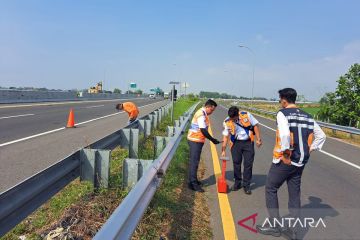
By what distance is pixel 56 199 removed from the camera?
583 cm

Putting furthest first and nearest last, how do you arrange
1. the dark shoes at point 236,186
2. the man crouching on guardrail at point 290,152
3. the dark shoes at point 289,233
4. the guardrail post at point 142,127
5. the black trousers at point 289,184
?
the guardrail post at point 142,127 → the dark shoes at point 236,186 → the black trousers at point 289,184 → the man crouching on guardrail at point 290,152 → the dark shoes at point 289,233

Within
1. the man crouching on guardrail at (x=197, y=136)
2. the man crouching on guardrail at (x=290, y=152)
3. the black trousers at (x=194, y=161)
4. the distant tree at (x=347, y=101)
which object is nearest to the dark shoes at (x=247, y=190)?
the man crouching on guardrail at (x=197, y=136)

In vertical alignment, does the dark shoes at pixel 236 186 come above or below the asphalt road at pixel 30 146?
below

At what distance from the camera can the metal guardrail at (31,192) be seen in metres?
2.92

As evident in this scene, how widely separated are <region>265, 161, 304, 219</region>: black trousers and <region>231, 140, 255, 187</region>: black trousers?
1.98m

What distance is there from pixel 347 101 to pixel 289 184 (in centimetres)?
2512

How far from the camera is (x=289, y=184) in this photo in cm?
530

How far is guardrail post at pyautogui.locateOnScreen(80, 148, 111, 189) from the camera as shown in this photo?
499 centimetres

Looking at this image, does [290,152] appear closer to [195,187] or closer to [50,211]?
[195,187]

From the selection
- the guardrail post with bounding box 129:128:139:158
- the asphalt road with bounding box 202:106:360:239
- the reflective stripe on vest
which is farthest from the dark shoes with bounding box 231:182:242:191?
the reflective stripe on vest

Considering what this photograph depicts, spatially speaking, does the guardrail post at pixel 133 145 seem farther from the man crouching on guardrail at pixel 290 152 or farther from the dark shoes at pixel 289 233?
the dark shoes at pixel 289 233

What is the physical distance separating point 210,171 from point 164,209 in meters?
3.70

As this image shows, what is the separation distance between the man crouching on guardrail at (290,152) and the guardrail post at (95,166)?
7.20ft

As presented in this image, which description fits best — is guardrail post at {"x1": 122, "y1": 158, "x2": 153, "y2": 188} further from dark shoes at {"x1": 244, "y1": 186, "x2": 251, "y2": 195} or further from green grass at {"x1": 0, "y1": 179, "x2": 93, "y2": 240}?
dark shoes at {"x1": 244, "y1": 186, "x2": 251, "y2": 195}
